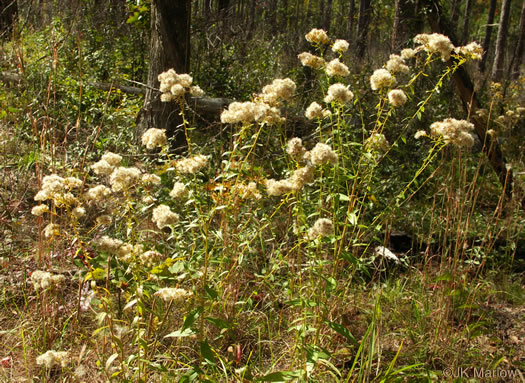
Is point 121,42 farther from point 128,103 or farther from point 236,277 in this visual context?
point 236,277

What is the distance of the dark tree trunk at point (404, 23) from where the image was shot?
528cm

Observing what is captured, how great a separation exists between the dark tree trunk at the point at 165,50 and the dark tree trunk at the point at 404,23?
2383mm

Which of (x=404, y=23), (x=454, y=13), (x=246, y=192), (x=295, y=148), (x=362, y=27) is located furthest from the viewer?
(x=362, y=27)

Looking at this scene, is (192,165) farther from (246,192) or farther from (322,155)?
(322,155)

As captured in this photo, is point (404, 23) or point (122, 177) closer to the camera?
point (122, 177)

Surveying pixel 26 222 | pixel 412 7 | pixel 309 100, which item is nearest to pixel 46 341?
pixel 26 222

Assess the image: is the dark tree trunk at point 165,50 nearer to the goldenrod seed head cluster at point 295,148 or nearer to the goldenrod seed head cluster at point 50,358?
the goldenrod seed head cluster at point 295,148

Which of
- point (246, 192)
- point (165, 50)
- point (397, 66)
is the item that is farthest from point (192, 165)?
point (165, 50)

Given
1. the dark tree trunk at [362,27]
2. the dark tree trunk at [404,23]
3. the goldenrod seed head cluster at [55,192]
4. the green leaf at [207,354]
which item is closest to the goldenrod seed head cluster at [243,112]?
the goldenrod seed head cluster at [55,192]

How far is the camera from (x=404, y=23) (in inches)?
210

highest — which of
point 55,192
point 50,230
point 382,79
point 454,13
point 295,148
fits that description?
point 454,13

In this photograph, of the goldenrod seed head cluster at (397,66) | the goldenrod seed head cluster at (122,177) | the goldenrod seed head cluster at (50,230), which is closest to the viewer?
the goldenrod seed head cluster at (122,177)

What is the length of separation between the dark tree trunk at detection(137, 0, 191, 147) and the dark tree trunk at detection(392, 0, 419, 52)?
238 centimetres

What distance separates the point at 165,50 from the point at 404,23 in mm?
2716
